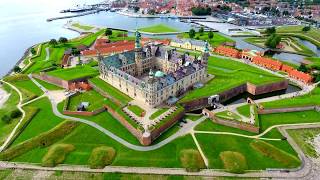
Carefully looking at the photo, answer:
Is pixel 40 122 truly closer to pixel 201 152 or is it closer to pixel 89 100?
pixel 89 100

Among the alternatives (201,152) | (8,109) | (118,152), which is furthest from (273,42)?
(8,109)

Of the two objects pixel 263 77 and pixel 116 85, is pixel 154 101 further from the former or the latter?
pixel 263 77

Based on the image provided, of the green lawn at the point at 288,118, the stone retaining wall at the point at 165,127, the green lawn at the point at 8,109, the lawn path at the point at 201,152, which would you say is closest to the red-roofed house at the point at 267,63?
the green lawn at the point at 288,118

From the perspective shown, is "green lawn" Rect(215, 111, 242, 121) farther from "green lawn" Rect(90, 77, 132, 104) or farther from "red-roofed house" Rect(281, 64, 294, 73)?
"red-roofed house" Rect(281, 64, 294, 73)

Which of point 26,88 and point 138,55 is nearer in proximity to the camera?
Answer: point 26,88

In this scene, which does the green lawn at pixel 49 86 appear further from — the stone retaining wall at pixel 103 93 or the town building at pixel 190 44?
the town building at pixel 190 44
